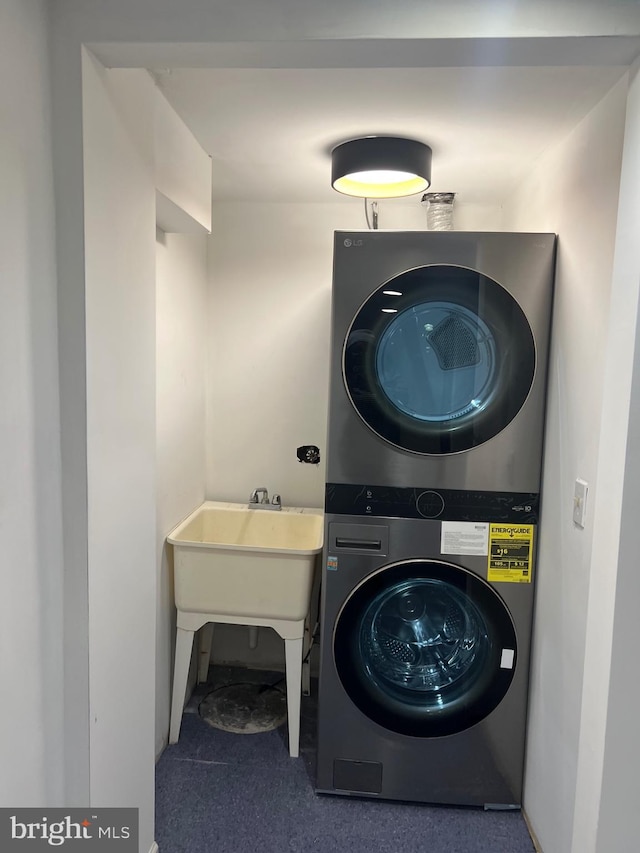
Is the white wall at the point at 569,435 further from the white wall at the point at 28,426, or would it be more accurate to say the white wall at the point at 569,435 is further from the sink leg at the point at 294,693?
the white wall at the point at 28,426

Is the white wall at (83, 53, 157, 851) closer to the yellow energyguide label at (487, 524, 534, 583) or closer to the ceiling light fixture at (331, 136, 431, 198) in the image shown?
the ceiling light fixture at (331, 136, 431, 198)

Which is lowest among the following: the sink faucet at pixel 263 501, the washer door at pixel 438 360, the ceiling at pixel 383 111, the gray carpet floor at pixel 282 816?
the gray carpet floor at pixel 282 816

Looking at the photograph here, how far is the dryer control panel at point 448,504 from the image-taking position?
74.0 inches

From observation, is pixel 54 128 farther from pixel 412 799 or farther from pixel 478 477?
pixel 412 799

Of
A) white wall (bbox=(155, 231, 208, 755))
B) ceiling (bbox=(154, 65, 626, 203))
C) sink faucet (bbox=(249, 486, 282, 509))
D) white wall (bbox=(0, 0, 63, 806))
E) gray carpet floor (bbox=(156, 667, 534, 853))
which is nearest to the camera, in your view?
white wall (bbox=(0, 0, 63, 806))

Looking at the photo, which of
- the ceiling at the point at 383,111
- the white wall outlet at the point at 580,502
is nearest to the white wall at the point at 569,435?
the white wall outlet at the point at 580,502

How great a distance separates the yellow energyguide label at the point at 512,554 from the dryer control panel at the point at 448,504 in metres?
0.04

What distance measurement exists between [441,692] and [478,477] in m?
0.73

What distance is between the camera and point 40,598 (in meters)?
1.18

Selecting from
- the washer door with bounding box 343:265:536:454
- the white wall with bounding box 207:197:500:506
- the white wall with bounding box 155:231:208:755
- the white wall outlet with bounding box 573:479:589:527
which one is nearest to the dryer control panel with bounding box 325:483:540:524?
the washer door with bounding box 343:265:536:454

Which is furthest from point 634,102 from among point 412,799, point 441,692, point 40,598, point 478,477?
point 412,799

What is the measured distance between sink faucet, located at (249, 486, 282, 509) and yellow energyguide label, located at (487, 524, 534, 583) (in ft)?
3.46

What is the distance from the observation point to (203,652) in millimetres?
2682

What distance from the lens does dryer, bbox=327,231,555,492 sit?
1829 mm
